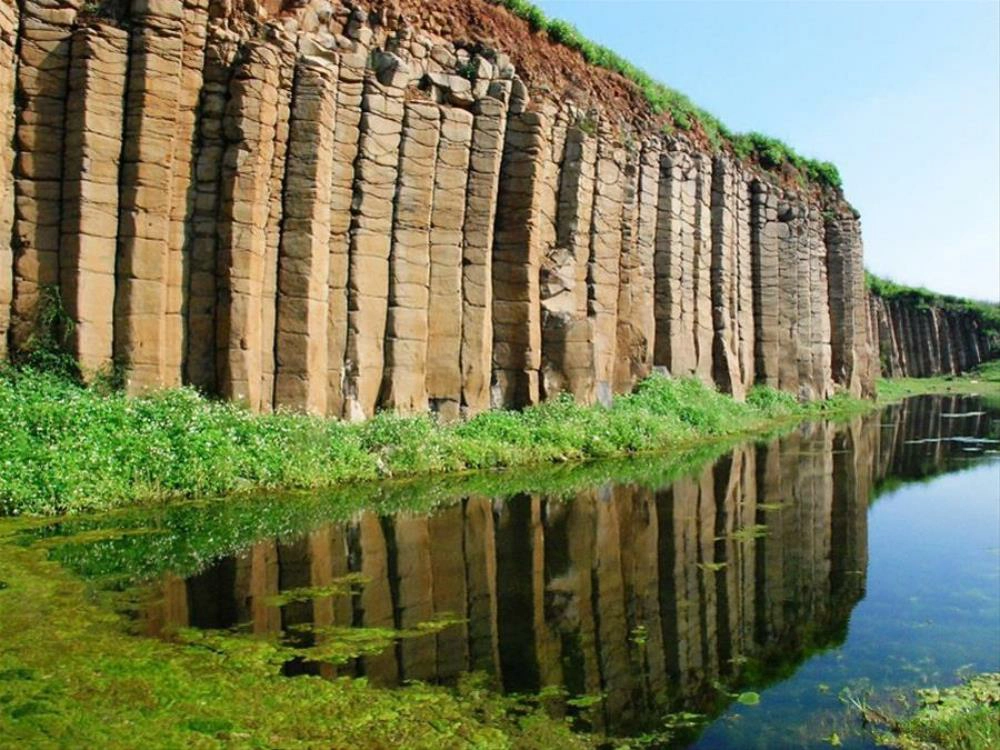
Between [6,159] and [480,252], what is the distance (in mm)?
8400

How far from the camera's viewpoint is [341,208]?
1652 cm

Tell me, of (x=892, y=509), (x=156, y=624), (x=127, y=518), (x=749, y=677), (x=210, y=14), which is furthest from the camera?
(x=210, y=14)

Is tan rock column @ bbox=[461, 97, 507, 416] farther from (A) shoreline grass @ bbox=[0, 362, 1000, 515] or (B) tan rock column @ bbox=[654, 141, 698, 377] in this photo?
(B) tan rock column @ bbox=[654, 141, 698, 377]

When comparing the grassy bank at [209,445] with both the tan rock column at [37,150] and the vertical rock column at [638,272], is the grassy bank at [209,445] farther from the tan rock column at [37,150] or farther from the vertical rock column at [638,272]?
the vertical rock column at [638,272]

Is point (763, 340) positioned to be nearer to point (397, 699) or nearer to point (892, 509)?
point (892, 509)

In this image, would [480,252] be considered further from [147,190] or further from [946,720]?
[946,720]

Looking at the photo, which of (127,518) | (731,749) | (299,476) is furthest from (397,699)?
(299,476)

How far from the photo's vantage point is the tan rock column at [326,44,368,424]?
1609cm

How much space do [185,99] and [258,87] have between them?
3.81 ft

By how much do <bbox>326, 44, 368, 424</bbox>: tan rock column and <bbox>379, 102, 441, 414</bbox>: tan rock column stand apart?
97 centimetres

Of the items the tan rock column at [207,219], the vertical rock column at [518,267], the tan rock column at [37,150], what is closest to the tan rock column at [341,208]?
the tan rock column at [207,219]

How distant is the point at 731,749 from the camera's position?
5105mm

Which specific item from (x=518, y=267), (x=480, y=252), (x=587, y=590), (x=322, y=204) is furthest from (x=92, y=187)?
(x=587, y=590)

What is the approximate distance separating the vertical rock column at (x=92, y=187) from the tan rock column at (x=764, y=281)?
72.8 feet
